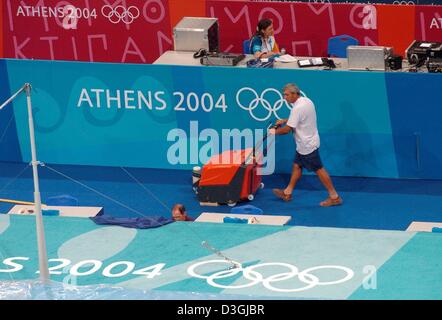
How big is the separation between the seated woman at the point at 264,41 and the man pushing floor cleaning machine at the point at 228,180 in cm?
217

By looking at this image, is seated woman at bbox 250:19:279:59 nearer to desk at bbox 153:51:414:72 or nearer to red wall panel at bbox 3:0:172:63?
desk at bbox 153:51:414:72

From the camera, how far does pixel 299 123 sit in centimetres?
1330

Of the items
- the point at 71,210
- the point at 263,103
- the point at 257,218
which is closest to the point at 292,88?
the point at 263,103

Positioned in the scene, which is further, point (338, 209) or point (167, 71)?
point (167, 71)

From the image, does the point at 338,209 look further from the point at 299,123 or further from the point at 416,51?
the point at 416,51

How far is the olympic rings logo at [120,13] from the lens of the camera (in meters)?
17.0

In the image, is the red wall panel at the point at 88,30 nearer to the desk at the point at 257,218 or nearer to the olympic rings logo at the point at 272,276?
the desk at the point at 257,218

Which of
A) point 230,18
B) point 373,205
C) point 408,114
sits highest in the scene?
point 230,18

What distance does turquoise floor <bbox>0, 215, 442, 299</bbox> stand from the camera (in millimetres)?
9078

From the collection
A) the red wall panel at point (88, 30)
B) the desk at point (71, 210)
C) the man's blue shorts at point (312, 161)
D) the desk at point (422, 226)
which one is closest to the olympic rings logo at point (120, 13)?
the red wall panel at point (88, 30)

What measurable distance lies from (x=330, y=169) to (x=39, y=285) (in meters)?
6.80

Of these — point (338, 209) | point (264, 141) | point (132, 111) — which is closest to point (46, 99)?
point (132, 111)

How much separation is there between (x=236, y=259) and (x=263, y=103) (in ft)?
15.7

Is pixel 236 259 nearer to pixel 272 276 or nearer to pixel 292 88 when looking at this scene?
pixel 272 276
